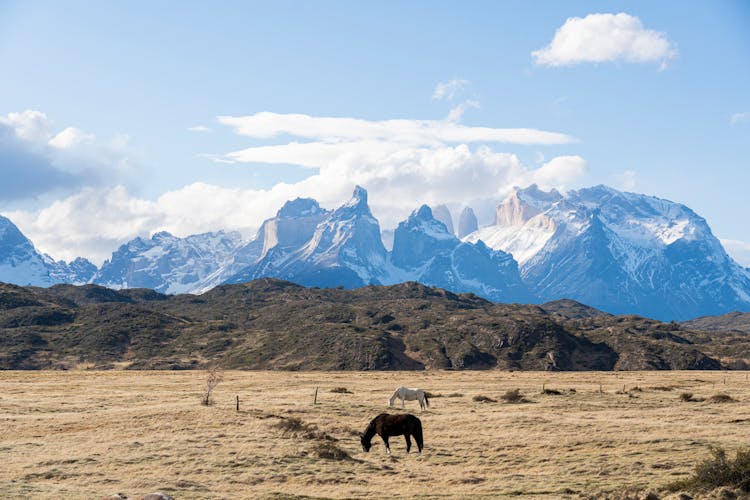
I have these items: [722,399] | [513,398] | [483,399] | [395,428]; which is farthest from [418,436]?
[722,399]

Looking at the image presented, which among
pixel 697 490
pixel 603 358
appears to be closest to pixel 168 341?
pixel 603 358

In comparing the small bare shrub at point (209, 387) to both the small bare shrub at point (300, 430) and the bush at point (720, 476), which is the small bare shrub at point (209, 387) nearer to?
the small bare shrub at point (300, 430)

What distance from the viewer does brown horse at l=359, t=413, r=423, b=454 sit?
3794 cm

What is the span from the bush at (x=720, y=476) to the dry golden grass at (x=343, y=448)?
1.76 m

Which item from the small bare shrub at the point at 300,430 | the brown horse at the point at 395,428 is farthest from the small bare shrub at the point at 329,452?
the small bare shrub at the point at 300,430

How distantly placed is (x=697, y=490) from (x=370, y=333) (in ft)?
491

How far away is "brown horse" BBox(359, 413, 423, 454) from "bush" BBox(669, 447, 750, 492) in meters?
13.2

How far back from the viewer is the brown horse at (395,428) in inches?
1494

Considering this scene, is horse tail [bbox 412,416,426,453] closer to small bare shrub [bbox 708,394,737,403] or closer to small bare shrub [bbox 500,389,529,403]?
small bare shrub [bbox 500,389,529,403]

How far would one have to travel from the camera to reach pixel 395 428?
125 ft

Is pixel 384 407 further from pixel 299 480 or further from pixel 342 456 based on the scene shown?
pixel 299 480

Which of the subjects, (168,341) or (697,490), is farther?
(168,341)

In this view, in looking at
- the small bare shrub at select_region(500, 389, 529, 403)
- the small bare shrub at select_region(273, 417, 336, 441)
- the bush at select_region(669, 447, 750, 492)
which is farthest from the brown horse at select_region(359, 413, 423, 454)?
the small bare shrub at select_region(500, 389, 529, 403)

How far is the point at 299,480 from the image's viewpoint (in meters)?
32.9
